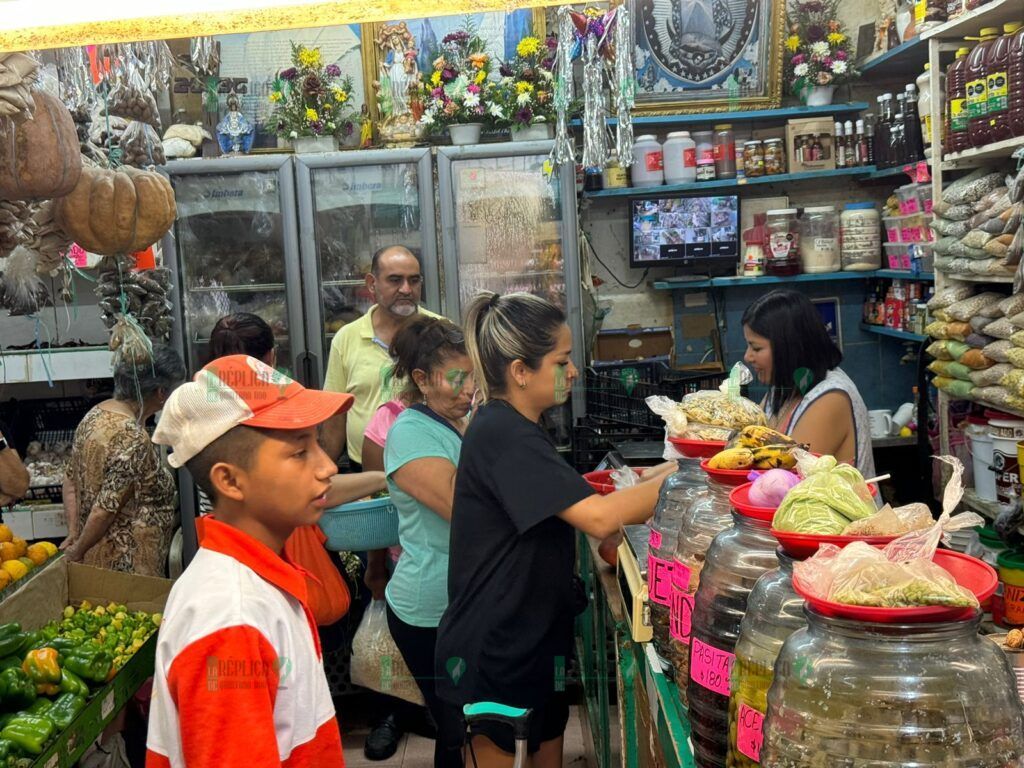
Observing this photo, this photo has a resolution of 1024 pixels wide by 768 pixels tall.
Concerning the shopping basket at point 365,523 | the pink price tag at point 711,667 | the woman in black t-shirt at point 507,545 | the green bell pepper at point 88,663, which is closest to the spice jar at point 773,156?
the shopping basket at point 365,523

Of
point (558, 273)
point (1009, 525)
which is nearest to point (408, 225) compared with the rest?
point (558, 273)

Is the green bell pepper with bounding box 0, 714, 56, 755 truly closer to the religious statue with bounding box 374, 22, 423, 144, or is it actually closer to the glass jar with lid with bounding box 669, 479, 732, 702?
the glass jar with lid with bounding box 669, 479, 732, 702

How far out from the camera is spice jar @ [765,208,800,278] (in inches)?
222

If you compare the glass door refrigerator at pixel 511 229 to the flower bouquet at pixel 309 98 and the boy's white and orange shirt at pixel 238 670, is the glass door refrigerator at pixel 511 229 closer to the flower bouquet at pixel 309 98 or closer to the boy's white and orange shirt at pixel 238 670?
the flower bouquet at pixel 309 98

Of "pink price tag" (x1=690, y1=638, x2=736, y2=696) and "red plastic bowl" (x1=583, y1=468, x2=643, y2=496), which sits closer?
"pink price tag" (x1=690, y1=638, x2=736, y2=696)

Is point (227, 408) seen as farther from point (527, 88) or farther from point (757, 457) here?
point (527, 88)

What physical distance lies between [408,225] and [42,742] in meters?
3.81

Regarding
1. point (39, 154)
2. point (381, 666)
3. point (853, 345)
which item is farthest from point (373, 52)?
point (39, 154)

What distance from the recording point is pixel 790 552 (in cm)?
110

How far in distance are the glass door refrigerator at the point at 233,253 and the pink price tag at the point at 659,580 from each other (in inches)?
158

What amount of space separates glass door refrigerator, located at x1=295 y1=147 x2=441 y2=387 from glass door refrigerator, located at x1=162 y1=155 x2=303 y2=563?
75 mm

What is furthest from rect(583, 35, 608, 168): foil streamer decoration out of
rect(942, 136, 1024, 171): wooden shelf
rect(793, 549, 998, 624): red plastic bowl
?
rect(793, 549, 998, 624): red plastic bowl

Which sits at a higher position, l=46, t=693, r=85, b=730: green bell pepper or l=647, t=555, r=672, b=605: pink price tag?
l=647, t=555, r=672, b=605: pink price tag

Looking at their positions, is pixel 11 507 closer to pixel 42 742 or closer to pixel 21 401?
pixel 21 401
